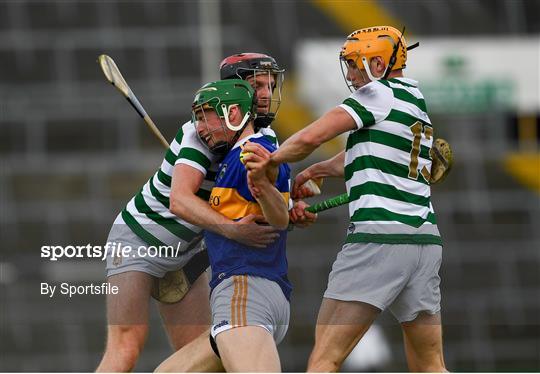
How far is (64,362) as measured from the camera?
31.4 ft

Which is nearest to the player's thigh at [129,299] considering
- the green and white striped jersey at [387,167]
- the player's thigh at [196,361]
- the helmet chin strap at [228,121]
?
the player's thigh at [196,361]

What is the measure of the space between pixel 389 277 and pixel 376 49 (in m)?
0.76

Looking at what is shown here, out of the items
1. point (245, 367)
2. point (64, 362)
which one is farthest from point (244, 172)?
point (64, 362)

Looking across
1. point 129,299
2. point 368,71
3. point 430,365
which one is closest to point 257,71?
point 368,71

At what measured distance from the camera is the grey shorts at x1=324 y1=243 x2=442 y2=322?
452 centimetres

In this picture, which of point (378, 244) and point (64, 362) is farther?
point (64, 362)

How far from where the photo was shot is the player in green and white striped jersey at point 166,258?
4.93m

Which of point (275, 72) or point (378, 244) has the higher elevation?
point (275, 72)

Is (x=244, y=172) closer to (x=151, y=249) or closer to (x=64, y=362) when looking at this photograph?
(x=151, y=249)

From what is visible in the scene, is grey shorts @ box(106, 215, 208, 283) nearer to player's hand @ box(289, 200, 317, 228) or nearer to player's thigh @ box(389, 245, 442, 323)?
player's hand @ box(289, 200, 317, 228)

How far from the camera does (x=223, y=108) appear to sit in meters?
4.62

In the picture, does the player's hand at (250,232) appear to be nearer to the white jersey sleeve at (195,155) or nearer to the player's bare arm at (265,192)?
the player's bare arm at (265,192)

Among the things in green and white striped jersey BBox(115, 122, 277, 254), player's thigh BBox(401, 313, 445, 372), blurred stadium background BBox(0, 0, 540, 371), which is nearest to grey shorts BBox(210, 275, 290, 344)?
player's thigh BBox(401, 313, 445, 372)

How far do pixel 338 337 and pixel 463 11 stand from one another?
Answer: 8.49 m
